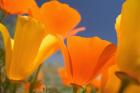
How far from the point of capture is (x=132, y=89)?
12.4 inches

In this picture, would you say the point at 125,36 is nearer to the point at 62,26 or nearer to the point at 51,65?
the point at 62,26

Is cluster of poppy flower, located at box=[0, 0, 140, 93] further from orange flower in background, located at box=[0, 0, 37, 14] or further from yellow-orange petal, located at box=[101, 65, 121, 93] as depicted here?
orange flower in background, located at box=[0, 0, 37, 14]

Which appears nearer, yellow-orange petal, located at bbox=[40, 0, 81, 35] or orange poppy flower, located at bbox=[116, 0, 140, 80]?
orange poppy flower, located at bbox=[116, 0, 140, 80]

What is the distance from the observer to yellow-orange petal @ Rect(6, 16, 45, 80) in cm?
37

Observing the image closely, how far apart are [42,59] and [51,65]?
127cm

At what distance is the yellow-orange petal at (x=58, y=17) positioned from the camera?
0.46m

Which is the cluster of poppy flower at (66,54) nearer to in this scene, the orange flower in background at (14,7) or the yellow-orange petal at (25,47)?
the yellow-orange petal at (25,47)

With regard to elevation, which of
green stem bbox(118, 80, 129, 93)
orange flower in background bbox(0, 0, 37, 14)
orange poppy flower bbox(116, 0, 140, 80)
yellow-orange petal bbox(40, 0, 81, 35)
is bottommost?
orange flower in background bbox(0, 0, 37, 14)

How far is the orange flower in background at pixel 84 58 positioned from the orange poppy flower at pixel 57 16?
55 millimetres

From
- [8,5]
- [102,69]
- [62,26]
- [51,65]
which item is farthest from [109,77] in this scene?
[51,65]

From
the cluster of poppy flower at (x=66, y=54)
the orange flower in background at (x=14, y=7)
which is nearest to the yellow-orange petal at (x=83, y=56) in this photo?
the cluster of poppy flower at (x=66, y=54)

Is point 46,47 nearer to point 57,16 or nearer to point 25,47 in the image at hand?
point 25,47

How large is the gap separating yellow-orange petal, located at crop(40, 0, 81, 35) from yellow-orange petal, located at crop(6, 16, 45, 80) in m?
0.06

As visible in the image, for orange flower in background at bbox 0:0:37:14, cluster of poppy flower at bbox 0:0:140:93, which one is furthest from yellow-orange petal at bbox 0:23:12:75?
orange flower in background at bbox 0:0:37:14
